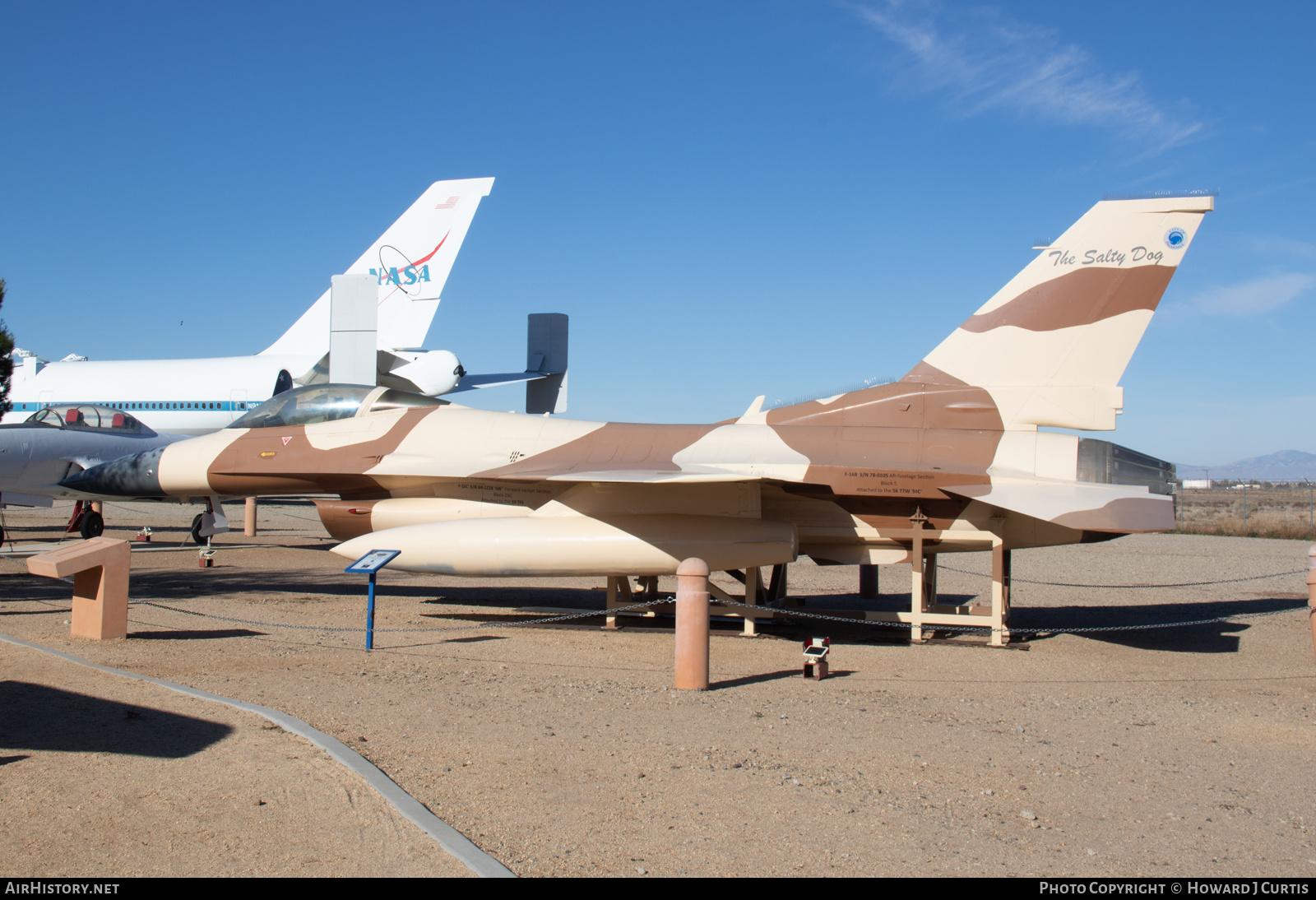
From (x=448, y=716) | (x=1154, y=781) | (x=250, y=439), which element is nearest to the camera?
(x=1154, y=781)

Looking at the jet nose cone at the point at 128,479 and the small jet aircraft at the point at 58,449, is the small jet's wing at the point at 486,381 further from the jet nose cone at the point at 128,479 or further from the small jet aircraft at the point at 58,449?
the jet nose cone at the point at 128,479

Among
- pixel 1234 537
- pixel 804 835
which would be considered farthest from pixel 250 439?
pixel 1234 537

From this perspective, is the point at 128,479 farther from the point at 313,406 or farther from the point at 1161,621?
the point at 1161,621

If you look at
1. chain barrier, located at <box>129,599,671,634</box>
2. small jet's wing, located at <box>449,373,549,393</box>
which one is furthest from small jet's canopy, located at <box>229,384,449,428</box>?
Answer: small jet's wing, located at <box>449,373,549,393</box>

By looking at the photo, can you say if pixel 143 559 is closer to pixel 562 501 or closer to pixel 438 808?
pixel 562 501

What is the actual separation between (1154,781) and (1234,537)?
25909 mm

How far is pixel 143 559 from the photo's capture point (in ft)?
47.5

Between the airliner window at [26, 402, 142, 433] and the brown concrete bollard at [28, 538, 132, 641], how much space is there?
1131 centimetres

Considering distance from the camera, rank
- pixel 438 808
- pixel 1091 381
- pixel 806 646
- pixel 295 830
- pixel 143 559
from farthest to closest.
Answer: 1. pixel 143 559
2. pixel 1091 381
3. pixel 806 646
4. pixel 438 808
5. pixel 295 830

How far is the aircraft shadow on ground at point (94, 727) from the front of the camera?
179 inches

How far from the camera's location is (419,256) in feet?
81.1

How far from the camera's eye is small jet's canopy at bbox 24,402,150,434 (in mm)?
17188

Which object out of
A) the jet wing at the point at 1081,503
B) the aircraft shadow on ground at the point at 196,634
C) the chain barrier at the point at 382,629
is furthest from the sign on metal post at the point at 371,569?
the jet wing at the point at 1081,503

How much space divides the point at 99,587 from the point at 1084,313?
965cm
